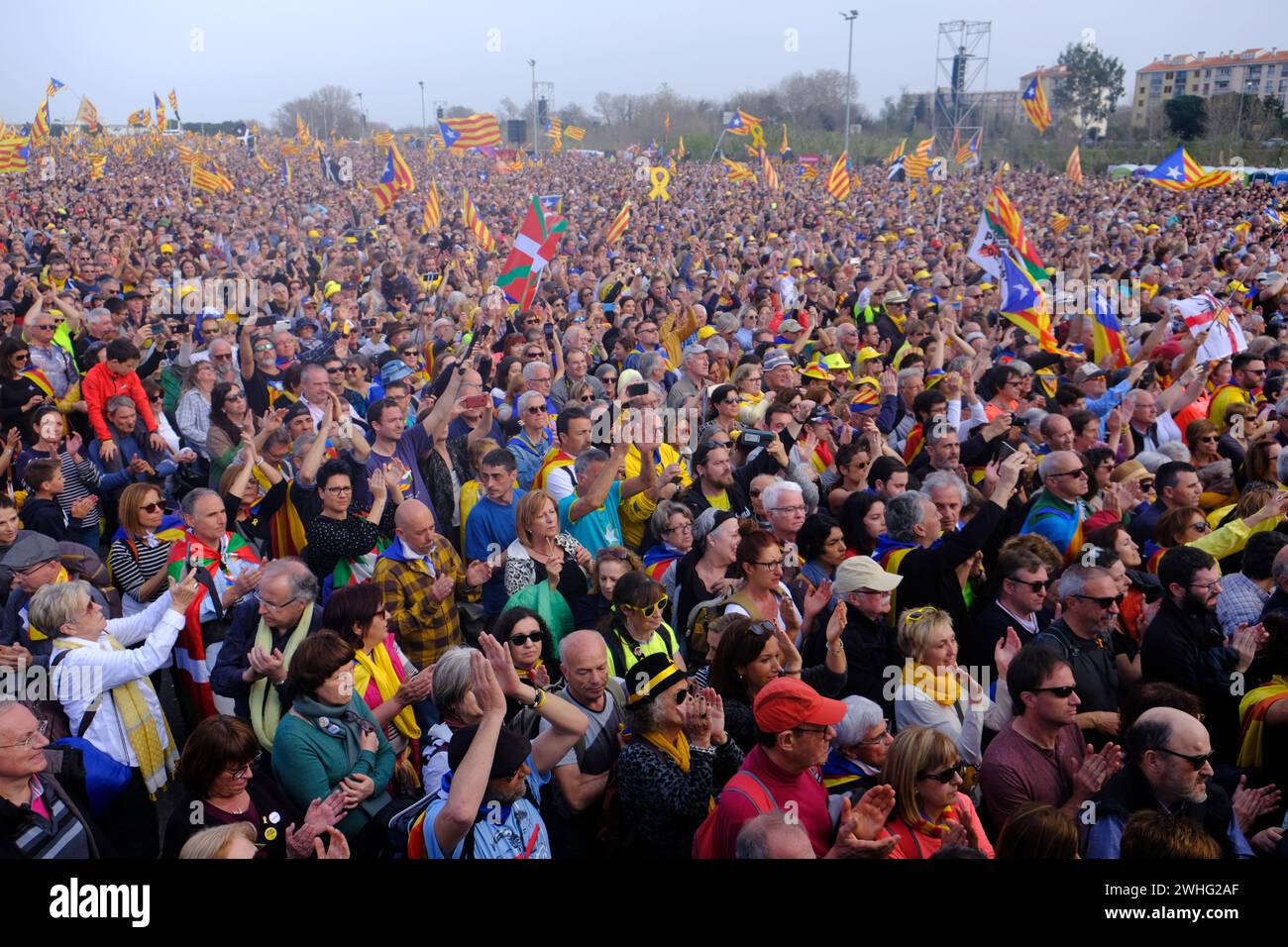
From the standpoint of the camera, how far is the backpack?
310cm

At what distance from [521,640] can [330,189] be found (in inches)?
1387

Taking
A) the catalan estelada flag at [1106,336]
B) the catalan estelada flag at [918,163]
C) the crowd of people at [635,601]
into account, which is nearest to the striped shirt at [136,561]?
the crowd of people at [635,601]

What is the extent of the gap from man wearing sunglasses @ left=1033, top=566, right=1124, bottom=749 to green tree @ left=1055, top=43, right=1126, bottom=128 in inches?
2721

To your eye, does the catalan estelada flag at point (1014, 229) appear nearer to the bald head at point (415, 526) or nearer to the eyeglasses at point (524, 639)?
the bald head at point (415, 526)

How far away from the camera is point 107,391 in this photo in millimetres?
7395

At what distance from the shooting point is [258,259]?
17.3 metres

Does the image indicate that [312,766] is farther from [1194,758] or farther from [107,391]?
[107,391]

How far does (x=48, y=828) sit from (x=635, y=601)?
208 centimetres

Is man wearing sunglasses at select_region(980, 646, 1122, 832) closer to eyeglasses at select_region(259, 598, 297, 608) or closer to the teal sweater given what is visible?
the teal sweater

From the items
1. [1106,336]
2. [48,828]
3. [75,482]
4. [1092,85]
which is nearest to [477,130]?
[1106,336]

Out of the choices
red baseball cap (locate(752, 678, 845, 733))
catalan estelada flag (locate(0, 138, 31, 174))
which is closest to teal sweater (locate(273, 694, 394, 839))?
red baseball cap (locate(752, 678, 845, 733))

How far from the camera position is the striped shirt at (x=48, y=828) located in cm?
314

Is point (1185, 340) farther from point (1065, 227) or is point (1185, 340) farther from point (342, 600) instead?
point (1065, 227)
